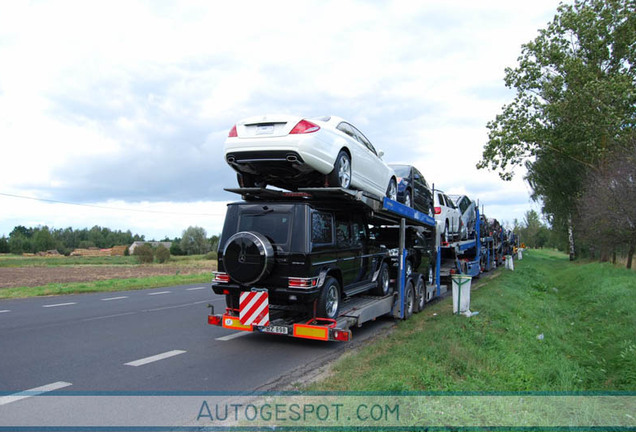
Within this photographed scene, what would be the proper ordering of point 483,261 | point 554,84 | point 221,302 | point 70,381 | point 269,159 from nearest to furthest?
point 70,381 → point 269,159 → point 221,302 → point 483,261 → point 554,84

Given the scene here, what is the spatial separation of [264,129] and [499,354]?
4.84 metres

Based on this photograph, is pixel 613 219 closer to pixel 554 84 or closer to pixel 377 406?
pixel 554 84

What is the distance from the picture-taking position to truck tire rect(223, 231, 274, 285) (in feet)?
22.0

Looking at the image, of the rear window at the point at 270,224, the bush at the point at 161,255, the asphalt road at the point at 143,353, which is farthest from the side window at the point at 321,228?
the bush at the point at 161,255

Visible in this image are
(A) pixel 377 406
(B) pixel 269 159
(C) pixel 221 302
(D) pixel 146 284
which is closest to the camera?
(A) pixel 377 406

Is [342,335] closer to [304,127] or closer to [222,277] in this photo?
[222,277]

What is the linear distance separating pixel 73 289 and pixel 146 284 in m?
3.14

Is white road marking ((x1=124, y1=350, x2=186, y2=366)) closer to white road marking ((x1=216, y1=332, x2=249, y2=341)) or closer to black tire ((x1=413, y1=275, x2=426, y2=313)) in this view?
white road marking ((x1=216, y1=332, x2=249, y2=341))

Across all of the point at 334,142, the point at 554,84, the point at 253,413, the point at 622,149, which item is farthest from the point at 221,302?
the point at 554,84

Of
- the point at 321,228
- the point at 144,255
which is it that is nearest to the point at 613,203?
the point at 321,228

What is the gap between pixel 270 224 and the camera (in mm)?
7094

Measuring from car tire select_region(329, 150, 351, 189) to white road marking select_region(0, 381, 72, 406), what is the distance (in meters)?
4.53

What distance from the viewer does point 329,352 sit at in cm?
716

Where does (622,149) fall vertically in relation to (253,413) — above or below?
above
